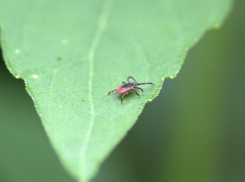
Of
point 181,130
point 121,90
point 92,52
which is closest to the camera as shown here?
point 121,90

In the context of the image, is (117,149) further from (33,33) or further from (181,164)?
(33,33)

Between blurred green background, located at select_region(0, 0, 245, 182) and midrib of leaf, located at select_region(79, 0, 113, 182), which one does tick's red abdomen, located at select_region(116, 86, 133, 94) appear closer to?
midrib of leaf, located at select_region(79, 0, 113, 182)

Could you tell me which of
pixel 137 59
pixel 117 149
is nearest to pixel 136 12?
pixel 137 59

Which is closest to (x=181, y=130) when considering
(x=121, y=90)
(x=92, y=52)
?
(x=121, y=90)

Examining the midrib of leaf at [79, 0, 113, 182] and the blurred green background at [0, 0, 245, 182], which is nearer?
the midrib of leaf at [79, 0, 113, 182]

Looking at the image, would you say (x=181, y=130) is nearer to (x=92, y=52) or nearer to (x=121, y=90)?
(x=121, y=90)

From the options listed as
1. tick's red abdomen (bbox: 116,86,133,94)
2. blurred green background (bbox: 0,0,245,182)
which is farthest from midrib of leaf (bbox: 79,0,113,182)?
blurred green background (bbox: 0,0,245,182)

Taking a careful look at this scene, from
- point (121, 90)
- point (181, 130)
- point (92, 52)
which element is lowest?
point (181, 130)

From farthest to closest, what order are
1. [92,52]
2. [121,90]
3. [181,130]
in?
[181,130] < [92,52] < [121,90]

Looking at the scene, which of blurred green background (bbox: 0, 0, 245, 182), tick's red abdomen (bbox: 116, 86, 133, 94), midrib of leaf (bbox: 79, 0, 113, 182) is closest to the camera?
midrib of leaf (bbox: 79, 0, 113, 182)
